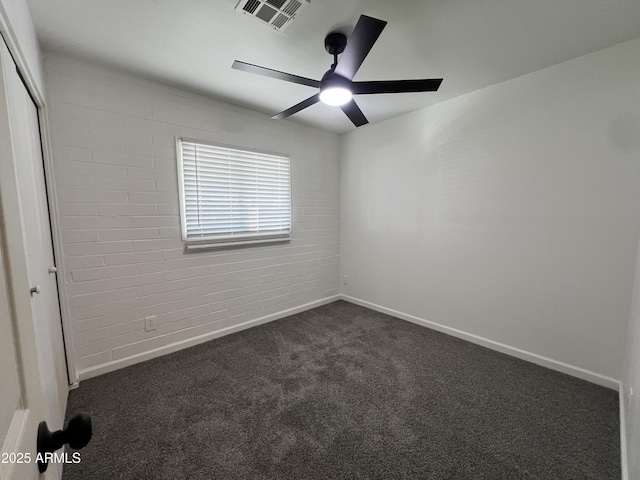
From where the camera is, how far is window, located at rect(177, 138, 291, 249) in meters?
2.62

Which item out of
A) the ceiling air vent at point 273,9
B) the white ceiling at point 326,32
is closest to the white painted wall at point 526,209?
the white ceiling at point 326,32

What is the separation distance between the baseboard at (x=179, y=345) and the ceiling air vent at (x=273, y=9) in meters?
2.78

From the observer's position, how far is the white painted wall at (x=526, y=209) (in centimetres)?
196

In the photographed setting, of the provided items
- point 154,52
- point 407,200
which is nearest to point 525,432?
point 407,200

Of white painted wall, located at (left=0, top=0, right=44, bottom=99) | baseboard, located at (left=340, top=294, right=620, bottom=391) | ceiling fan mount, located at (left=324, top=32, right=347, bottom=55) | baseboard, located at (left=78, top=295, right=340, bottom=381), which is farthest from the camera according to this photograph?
baseboard, located at (left=78, top=295, right=340, bottom=381)

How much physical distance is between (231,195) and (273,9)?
1756mm

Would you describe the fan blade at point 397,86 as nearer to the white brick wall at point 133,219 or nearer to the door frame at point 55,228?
the white brick wall at point 133,219

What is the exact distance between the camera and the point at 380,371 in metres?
2.26

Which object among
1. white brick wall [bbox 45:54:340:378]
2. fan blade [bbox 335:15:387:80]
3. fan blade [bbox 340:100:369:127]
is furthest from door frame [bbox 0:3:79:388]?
fan blade [bbox 340:100:369:127]

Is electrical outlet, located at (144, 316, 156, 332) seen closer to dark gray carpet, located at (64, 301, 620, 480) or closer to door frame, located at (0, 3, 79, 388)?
dark gray carpet, located at (64, 301, 620, 480)

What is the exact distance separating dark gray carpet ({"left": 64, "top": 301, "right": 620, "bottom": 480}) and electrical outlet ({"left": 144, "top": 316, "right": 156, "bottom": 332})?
A: 302 mm

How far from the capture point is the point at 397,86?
1.71m

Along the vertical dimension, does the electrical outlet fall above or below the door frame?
below

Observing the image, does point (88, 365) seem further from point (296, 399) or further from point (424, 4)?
point (424, 4)
